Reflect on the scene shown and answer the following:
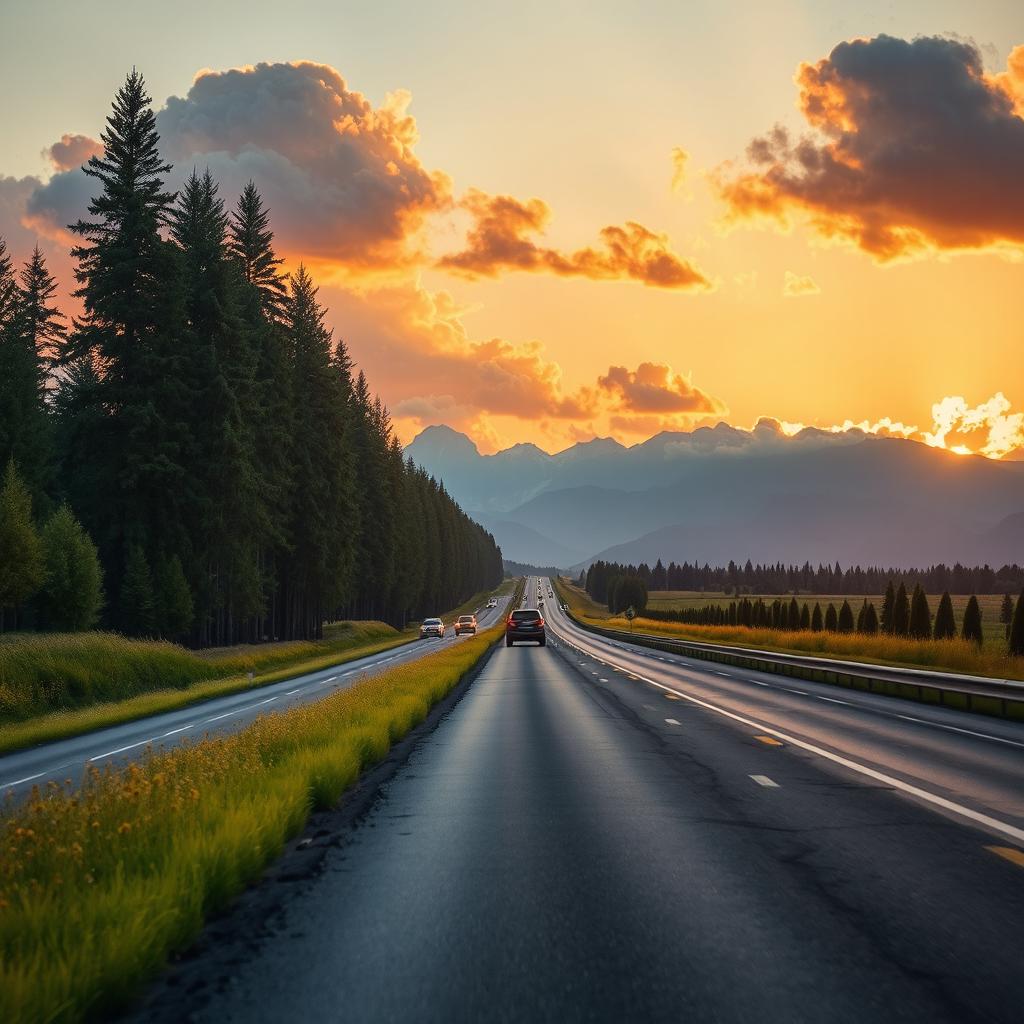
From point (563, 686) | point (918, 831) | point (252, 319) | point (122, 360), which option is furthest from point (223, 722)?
point (252, 319)

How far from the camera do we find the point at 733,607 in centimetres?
9381

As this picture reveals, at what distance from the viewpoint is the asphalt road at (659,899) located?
4500 mm

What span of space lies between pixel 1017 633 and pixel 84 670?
31.2 metres

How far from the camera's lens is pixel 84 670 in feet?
90.3

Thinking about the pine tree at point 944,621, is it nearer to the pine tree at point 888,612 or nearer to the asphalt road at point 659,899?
the pine tree at point 888,612

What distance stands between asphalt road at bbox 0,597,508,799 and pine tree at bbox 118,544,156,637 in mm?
9504

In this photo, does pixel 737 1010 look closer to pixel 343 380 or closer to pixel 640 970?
pixel 640 970

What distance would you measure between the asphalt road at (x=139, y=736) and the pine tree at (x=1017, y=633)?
23662mm

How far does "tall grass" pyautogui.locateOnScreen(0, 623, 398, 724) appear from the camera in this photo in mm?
24031

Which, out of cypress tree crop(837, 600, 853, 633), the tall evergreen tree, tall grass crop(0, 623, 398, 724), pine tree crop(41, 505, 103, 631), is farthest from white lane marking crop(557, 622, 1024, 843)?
cypress tree crop(837, 600, 853, 633)

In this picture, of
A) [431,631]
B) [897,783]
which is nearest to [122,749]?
[897,783]

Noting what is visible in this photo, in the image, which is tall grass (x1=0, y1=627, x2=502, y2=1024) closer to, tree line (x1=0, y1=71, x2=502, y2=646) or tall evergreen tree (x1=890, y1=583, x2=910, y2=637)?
tree line (x1=0, y1=71, x2=502, y2=646)

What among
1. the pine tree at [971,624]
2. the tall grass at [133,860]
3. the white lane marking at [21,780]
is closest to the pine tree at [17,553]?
the white lane marking at [21,780]

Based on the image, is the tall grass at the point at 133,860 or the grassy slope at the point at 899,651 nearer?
the tall grass at the point at 133,860
